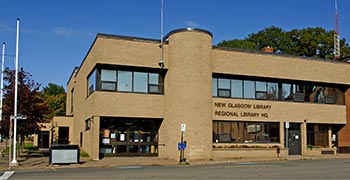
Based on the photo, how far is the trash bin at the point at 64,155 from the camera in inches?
1016

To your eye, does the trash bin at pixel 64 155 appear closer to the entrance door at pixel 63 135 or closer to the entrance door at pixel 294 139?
the entrance door at pixel 294 139

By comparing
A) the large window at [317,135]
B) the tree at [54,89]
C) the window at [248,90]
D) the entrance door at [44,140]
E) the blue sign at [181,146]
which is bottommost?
the entrance door at [44,140]

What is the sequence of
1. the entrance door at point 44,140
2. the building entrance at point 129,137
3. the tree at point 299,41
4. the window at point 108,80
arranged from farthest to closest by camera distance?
the tree at point 299,41 < the entrance door at point 44,140 < the building entrance at point 129,137 < the window at point 108,80

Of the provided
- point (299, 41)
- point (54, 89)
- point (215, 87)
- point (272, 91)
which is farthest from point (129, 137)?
point (54, 89)

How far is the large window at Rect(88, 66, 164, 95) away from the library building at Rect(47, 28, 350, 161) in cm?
7

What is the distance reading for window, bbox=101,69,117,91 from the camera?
30.4 meters

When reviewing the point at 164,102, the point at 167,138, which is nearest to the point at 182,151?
the point at 167,138

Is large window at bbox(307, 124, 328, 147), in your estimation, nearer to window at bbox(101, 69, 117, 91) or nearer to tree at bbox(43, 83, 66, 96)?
window at bbox(101, 69, 117, 91)

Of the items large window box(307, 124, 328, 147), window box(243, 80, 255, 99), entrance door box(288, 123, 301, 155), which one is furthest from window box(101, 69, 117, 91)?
large window box(307, 124, 328, 147)

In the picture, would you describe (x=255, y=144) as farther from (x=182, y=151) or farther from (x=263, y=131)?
(x=182, y=151)

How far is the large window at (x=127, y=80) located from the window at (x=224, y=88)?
4483 mm

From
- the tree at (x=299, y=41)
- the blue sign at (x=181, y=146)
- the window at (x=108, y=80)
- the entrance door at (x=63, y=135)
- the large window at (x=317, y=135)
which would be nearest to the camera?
the blue sign at (x=181, y=146)

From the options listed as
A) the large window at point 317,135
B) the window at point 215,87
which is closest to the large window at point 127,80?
the window at point 215,87

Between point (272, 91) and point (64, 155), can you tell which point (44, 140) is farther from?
point (272, 91)
